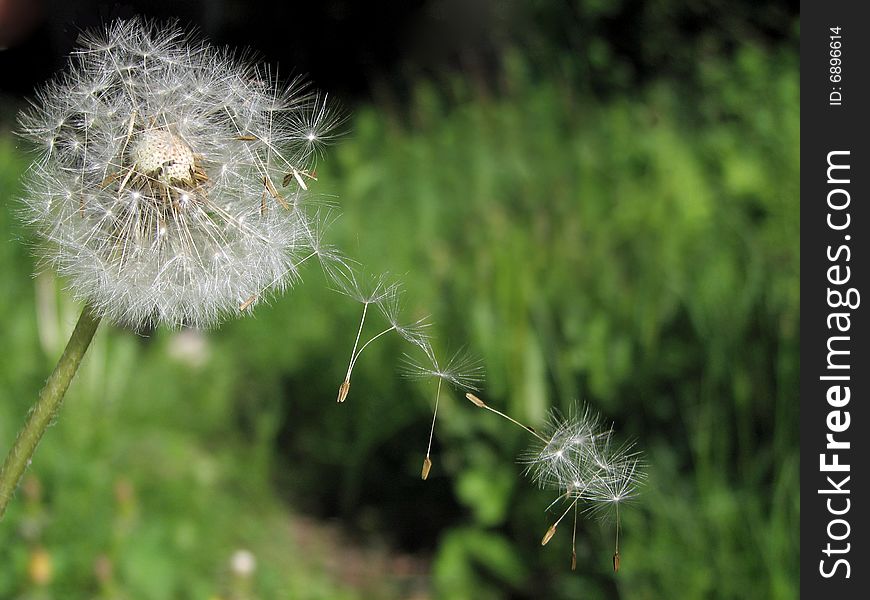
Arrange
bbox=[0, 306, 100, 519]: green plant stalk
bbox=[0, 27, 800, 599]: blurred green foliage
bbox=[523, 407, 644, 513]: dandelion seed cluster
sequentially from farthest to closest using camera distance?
bbox=[0, 27, 800, 599]: blurred green foliage → bbox=[523, 407, 644, 513]: dandelion seed cluster → bbox=[0, 306, 100, 519]: green plant stalk

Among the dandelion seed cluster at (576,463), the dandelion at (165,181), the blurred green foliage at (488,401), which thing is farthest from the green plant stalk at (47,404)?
the blurred green foliage at (488,401)

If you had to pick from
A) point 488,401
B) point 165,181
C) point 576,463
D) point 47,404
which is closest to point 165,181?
point 165,181

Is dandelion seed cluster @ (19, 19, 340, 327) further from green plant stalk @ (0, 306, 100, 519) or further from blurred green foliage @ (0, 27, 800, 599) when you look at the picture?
blurred green foliage @ (0, 27, 800, 599)

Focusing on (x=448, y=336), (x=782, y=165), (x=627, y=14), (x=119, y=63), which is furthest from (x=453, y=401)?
(x=627, y=14)

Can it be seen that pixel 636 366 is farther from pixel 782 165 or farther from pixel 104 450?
pixel 104 450

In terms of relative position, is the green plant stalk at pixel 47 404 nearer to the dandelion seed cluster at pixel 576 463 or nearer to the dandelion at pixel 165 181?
the dandelion at pixel 165 181

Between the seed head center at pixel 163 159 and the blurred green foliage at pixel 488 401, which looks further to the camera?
the blurred green foliage at pixel 488 401

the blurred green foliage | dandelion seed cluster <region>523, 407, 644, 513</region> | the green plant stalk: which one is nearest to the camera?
the green plant stalk

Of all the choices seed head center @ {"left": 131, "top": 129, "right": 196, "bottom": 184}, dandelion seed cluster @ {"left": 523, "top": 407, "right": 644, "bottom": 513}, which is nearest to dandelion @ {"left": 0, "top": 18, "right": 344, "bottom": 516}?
seed head center @ {"left": 131, "top": 129, "right": 196, "bottom": 184}
